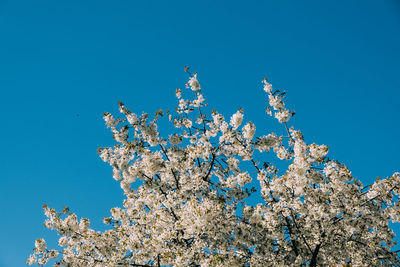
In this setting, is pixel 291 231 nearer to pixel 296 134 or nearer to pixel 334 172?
pixel 334 172

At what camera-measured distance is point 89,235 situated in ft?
42.4

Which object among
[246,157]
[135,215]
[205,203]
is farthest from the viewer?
[135,215]

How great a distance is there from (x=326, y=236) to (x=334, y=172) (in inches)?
95.7

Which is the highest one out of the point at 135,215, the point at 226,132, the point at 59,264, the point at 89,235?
the point at 226,132

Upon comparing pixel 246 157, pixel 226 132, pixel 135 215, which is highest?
pixel 226 132

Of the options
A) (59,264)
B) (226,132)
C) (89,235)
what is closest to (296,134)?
(226,132)

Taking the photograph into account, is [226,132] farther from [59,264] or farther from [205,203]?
[59,264]

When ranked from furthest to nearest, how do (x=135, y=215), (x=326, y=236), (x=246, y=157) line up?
(x=135, y=215) → (x=246, y=157) → (x=326, y=236)

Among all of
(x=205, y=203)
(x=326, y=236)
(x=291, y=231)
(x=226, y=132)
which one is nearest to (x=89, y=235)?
(x=205, y=203)

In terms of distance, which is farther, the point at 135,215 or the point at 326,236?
the point at 135,215

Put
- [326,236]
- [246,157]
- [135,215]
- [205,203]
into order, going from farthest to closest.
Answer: [135,215], [246,157], [326,236], [205,203]

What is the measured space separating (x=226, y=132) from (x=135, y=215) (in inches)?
214

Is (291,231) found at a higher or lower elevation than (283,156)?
lower

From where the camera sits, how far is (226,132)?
42.0ft
